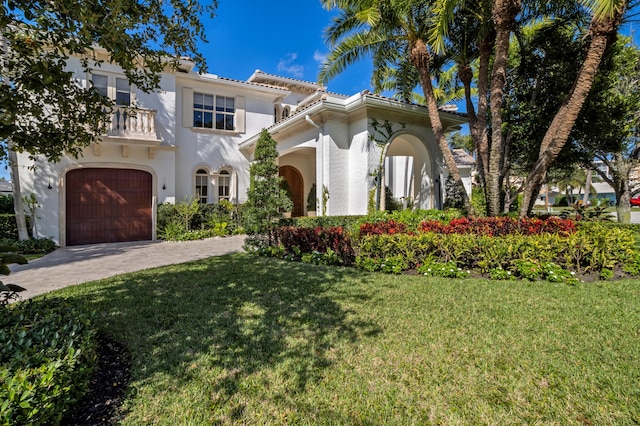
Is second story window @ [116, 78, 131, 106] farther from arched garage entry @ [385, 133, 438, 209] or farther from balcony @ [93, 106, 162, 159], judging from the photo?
arched garage entry @ [385, 133, 438, 209]

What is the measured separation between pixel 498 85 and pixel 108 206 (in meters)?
15.3

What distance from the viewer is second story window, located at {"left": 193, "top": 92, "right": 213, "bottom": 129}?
14.8 metres

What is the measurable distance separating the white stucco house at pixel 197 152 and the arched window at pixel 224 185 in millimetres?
52

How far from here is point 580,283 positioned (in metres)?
5.42

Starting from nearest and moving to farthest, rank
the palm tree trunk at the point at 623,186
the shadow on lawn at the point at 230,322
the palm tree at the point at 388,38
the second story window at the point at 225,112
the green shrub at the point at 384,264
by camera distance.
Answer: the shadow on lawn at the point at 230,322 → the green shrub at the point at 384,264 → the palm tree at the point at 388,38 → the palm tree trunk at the point at 623,186 → the second story window at the point at 225,112

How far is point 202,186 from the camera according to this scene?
15125 mm

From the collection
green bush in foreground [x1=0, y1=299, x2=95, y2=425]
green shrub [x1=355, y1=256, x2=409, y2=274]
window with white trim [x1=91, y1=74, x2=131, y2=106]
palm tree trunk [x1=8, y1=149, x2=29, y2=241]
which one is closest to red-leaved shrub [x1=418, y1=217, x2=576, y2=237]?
green shrub [x1=355, y1=256, x2=409, y2=274]

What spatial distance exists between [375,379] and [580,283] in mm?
4939

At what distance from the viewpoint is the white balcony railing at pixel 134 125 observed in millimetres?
12109

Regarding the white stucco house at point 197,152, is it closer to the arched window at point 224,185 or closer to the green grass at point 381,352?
the arched window at point 224,185

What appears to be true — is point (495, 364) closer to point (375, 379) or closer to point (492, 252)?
point (375, 379)

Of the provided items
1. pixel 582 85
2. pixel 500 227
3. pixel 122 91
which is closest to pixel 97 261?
pixel 122 91

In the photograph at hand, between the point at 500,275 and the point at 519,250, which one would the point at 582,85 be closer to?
the point at 519,250

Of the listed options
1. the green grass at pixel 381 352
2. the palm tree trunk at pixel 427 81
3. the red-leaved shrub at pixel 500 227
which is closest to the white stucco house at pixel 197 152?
the palm tree trunk at pixel 427 81
